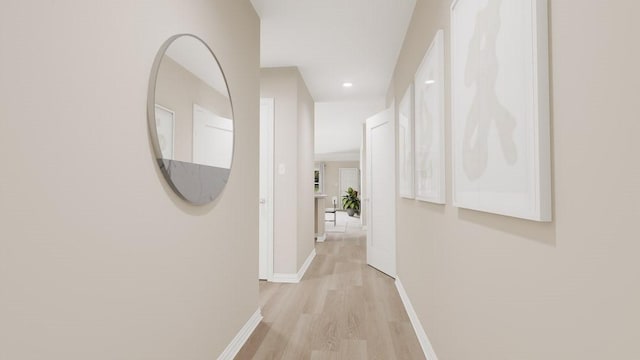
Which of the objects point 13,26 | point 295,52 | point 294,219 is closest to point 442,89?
point 13,26

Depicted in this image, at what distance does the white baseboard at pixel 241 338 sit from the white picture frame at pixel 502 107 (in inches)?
62.7

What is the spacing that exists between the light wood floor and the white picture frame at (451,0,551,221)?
52.8 inches

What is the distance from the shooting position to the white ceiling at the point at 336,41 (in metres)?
2.68

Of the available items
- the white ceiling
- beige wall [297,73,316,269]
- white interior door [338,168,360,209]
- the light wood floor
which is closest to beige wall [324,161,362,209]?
white interior door [338,168,360,209]

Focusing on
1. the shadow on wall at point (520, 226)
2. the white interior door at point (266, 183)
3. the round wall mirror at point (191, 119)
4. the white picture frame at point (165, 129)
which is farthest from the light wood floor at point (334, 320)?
the white picture frame at point (165, 129)

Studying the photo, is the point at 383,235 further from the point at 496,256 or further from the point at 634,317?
the point at 634,317

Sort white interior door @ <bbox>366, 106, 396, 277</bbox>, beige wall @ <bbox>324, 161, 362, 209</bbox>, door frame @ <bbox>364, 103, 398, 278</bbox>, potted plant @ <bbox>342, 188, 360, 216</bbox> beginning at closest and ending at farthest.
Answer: door frame @ <bbox>364, 103, 398, 278</bbox>, white interior door @ <bbox>366, 106, 396, 277</bbox>, potted plant @ <bbox>342, 188, 360, 216</bbox>, beige wall @ <bbox>324, 161, 362, 209</bbox>

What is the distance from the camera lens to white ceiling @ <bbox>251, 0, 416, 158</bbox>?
2676 mm

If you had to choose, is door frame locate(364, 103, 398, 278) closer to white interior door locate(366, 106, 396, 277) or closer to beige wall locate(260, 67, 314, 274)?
white interior door locate(366, 106, 396, 277)

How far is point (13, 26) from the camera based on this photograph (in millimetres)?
776

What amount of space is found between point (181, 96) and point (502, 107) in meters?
1.29

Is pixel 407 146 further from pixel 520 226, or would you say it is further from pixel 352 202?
pixel 352 202

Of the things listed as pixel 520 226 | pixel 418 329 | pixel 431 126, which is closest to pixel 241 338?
pixel 418 329

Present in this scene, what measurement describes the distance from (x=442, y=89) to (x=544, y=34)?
3.18ft
